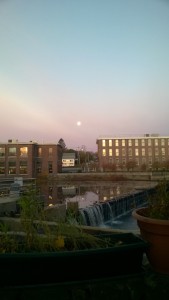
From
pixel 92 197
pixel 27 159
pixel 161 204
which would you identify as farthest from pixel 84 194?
pixel 27 159

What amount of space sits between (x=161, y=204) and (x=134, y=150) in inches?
3842

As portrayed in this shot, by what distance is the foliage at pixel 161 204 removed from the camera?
7.58 feet

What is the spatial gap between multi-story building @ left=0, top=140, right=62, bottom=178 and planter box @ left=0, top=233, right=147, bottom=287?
70731 mm

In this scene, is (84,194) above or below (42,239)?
below

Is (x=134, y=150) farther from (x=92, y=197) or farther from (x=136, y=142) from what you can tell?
(x=92, y=197)

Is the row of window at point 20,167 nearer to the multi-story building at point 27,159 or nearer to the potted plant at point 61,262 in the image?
the multi-story building at point 27,159

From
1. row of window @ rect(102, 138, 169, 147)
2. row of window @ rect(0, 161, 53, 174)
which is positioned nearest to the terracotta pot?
row of window @ rect(0, 161, 53, 174)

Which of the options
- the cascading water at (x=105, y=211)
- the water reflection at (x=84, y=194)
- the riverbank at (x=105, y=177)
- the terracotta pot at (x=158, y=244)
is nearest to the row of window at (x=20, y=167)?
the riverbank at (x=105, y=177)

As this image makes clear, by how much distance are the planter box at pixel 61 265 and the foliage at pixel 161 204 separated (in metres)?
0.52

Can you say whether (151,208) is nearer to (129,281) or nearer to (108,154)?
(129,281)

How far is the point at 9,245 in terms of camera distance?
2.17 m

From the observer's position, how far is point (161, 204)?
7.81 feet

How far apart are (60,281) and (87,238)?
1.55 ft

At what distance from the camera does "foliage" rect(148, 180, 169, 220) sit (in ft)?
7.58
